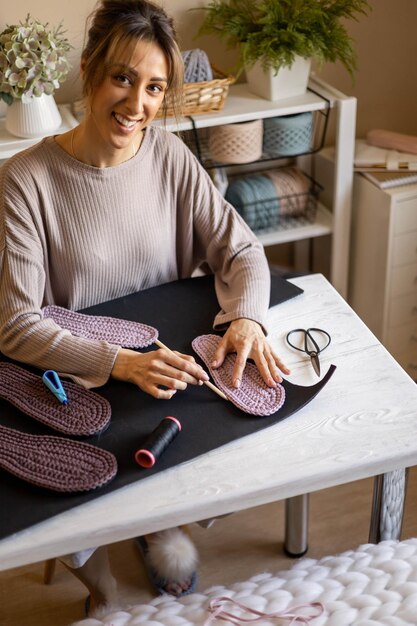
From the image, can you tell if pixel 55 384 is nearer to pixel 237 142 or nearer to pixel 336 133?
pixel 237 142

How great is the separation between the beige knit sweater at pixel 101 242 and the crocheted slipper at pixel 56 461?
169 mm

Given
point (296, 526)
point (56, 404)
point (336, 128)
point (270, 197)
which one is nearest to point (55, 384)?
point (56, 404)

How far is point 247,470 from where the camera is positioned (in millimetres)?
1161

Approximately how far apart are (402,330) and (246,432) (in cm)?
139

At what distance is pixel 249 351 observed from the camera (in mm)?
1383

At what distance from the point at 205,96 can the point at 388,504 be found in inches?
48.1

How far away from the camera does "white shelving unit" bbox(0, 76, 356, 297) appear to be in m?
2.10

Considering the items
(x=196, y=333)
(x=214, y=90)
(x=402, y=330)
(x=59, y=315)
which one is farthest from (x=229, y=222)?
(x=402, y=330)

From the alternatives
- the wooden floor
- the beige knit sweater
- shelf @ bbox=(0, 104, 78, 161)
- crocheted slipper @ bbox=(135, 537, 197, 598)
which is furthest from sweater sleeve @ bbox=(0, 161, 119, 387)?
the wooden floor

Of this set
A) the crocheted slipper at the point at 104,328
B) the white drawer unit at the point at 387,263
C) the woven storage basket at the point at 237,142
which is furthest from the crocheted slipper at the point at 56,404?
the white drawer unit at the point at 387,263

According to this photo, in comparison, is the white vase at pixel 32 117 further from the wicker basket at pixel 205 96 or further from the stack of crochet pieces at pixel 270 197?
the stack of crochet pieces at pixel 270 197

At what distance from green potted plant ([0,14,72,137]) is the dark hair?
0.46 meters

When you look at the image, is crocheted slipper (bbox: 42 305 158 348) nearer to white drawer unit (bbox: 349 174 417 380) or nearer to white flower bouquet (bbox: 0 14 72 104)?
white flower bouquet (bbox: 0 14 72 104)

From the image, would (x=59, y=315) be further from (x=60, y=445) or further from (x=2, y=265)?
(x=60, y=445)
